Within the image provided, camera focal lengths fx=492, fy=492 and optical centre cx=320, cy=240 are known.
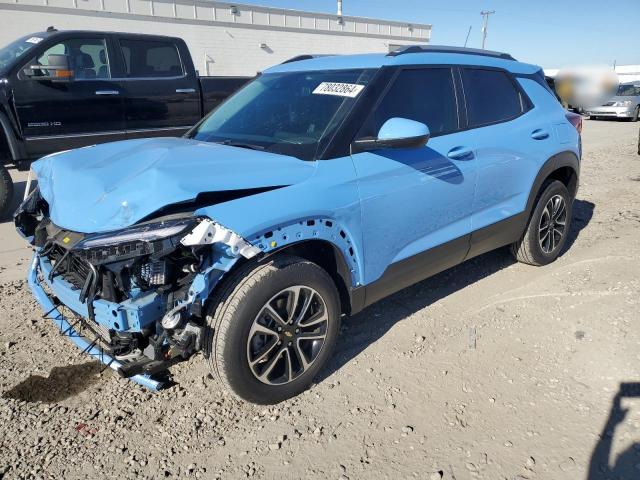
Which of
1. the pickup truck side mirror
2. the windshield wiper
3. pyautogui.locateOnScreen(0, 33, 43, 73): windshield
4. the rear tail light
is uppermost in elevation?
pyautogui.locateOnScreen(0, 33, 43, 73): windshield

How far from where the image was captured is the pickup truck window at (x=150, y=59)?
264 inches

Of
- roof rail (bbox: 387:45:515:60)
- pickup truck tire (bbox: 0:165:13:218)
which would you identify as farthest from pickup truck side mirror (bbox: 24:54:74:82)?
roof rail (bbox: 387:45:515:60)

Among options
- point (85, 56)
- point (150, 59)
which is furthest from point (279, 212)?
point (150, 59)

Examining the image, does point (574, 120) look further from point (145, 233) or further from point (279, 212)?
point (145, 233)

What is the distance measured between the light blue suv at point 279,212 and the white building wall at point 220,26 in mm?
15342

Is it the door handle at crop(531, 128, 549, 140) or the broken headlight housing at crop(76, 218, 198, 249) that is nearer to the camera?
the broken headlight housing at crop(76, 218, 198, 249)

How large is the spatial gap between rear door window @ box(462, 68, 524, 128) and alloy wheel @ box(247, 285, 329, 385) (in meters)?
1.90

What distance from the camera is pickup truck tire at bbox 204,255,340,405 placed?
96.0 inches

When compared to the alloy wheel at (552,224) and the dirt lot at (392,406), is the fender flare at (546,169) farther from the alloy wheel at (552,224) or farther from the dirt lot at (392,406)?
the dirt lot at (392,406)

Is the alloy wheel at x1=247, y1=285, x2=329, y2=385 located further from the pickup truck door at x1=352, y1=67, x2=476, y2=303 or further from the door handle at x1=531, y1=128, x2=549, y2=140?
the door handle at x1=531, y1=128, x2=549, y2=140

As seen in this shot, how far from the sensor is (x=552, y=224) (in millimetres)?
4633

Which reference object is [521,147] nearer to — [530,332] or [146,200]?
[530,332]

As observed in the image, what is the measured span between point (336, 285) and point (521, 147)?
2084mm

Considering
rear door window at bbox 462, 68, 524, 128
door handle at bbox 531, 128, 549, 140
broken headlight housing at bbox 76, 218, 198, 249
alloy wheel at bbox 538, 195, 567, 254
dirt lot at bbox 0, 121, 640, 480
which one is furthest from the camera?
alloy wheel at bbox 538, 195, 567, 254
